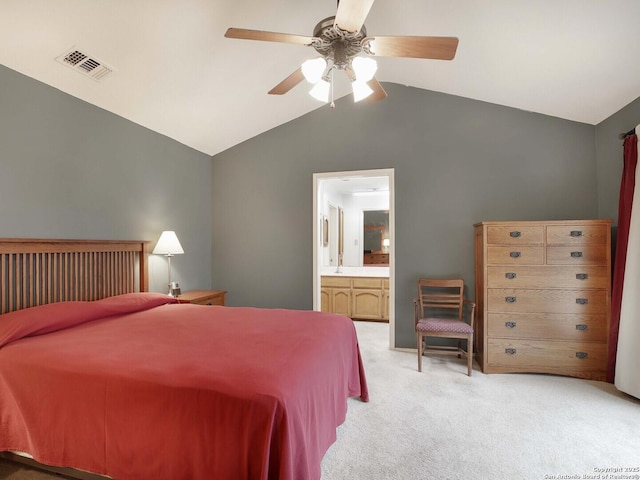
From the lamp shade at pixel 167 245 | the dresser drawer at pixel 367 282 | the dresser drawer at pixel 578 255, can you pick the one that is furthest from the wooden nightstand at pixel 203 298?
the dresser drawer at pixel 578 255

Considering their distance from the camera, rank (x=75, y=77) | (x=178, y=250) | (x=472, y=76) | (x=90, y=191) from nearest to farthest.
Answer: (x=75, y=77) < (x=90, y=191) < (x=472, y=76) < (x=178, y=250)

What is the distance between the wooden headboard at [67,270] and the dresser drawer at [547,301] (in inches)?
141

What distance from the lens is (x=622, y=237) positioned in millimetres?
2861

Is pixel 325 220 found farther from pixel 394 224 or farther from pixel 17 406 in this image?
pixel 17 406

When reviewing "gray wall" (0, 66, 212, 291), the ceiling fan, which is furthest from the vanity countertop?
the ceiling fan

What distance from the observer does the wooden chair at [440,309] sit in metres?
3.32

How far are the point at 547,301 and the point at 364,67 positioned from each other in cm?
272

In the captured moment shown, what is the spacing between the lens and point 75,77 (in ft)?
8.71

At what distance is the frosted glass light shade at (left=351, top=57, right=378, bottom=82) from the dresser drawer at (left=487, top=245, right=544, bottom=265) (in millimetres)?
2113

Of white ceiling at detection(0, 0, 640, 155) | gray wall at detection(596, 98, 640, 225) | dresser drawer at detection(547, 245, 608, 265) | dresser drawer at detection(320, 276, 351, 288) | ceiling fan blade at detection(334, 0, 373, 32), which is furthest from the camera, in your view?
dresser drawer at detection(320, 276, 351, 288)

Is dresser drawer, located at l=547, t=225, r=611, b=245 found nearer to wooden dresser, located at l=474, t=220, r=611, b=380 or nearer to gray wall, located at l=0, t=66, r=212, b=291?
wooden dresser, located at l=474, t=220, r=611, b=380

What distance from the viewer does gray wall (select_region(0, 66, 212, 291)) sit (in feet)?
8.02

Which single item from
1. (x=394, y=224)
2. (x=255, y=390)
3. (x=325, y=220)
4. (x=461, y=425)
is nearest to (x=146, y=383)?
(x=255, y=390)

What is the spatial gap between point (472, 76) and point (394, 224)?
5.61 ft
